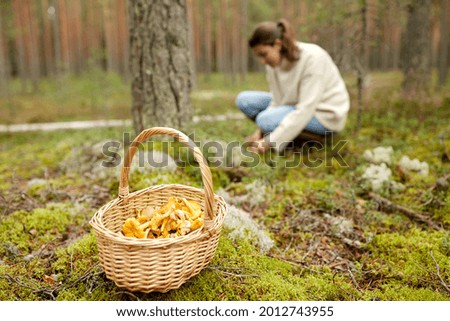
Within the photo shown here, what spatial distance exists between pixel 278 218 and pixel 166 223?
1.35 metres

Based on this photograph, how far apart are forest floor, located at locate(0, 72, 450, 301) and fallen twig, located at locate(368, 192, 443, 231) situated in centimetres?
1

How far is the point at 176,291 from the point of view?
2.18 meters

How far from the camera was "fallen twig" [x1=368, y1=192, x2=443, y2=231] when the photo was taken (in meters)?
3.10

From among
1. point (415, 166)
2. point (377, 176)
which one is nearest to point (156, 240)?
point (377, 176)

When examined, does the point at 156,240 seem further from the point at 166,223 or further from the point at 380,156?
the point at 380,156

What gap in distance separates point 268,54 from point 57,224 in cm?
285

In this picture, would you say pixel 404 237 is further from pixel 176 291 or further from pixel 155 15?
pixel 155 15

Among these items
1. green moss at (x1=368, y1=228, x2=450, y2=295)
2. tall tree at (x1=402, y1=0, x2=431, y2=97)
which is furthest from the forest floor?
tall tree at (x1=402, y1=0, x2=431, y2=97)

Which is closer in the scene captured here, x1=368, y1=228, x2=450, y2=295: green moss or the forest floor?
the forest floor

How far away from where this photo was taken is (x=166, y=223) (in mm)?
2250

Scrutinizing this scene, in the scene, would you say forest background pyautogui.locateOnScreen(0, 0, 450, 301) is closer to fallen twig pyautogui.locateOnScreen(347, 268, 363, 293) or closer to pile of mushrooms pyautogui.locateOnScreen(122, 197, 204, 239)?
fallen twig pyautogui.locateOnScreen(347, 268, 363, 293)

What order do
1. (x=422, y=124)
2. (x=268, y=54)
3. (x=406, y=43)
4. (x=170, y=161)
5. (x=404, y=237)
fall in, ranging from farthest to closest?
(x=406, y=43), (x=422, y=124), (x=268, y=54), (x=170, y=161), (x=404, y=237)

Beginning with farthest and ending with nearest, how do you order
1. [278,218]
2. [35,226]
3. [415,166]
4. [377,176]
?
1. [415,166]
2. [377,176]
3. [278,218]
4. [35,226]
